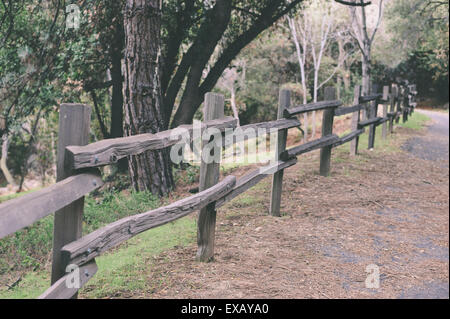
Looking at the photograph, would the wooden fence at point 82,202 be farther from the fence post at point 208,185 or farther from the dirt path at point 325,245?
the dirt path at point 325,245

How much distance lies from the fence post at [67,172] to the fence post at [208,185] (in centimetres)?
181

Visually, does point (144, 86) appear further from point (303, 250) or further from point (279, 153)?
point (303, 250)

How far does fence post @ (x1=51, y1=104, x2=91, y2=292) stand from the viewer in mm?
3197

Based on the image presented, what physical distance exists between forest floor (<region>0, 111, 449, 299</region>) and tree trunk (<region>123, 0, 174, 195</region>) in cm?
88

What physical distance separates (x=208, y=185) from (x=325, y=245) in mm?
1827

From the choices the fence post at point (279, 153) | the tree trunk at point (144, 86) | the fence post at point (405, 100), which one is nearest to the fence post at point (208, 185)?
the fence post at point (279, 153)

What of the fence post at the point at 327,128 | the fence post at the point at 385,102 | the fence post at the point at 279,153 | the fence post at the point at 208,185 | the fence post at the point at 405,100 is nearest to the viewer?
the fence post at the point at 208,185

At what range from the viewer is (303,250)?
5.63 m

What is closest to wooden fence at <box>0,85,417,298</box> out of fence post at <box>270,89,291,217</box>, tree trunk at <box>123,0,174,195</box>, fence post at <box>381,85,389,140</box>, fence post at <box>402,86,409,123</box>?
fence post at <box>270,89,291,217</box>

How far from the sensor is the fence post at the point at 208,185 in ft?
16.3
